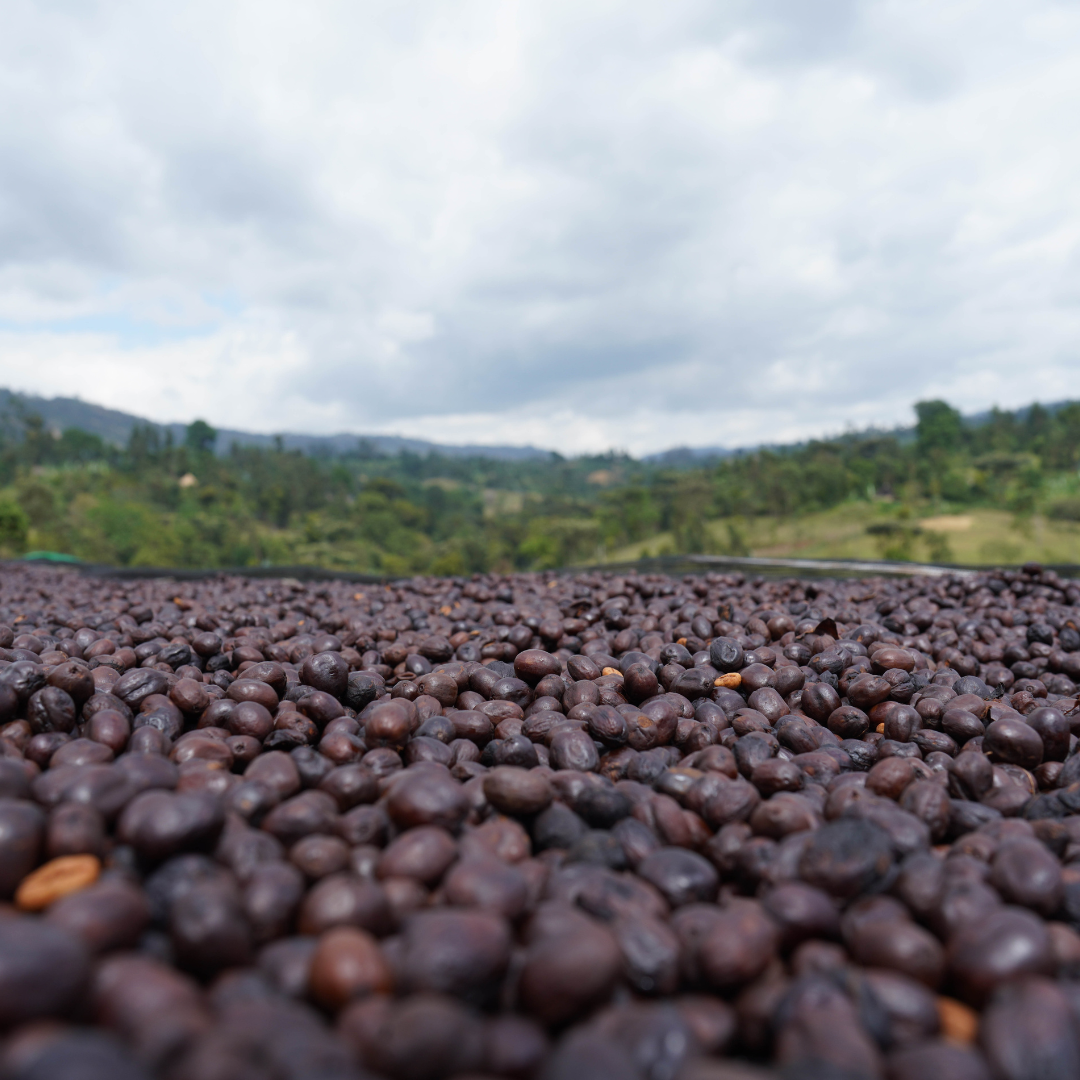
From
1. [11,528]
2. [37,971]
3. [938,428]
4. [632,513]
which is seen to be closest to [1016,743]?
[37,971]

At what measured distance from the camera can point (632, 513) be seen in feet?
164

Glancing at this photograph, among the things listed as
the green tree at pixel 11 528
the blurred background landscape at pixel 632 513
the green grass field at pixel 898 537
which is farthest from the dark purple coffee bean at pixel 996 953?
the green tree at pixel 11 528

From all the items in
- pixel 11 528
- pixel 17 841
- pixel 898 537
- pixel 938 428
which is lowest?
pixel 17 841

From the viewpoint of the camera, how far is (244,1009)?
1505 millimetres

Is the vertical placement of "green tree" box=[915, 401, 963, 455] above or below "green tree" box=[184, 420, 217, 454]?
below

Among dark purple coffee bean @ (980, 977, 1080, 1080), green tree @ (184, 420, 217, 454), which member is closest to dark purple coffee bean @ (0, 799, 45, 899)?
dark purple coffee bean @ (980, 977, 1080, 1080)

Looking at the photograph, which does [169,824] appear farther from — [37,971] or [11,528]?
[11,528]

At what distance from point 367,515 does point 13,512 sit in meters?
32.1

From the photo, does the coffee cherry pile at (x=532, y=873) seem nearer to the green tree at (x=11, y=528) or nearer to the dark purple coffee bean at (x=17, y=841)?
the dark purple coffee bean at (x=17, y=841)

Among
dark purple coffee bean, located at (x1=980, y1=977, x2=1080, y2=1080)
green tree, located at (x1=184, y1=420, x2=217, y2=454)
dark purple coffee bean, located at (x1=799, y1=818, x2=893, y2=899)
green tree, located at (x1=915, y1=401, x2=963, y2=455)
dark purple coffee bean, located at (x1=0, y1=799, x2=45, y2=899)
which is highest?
green tree, located at (x1=184, y1=420, x2=217, y2=454)

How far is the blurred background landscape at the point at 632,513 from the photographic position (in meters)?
34.4

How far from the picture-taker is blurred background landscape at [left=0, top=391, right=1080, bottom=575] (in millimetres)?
34406

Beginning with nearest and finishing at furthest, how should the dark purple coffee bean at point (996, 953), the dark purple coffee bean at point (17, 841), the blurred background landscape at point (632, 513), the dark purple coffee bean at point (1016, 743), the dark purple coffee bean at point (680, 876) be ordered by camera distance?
the dark purple coffee bean at point (996, 953) < the dark purple coffee bean at point (17, 841) < the dark purple coffee bean at point (680, 876) < the dark purple coffee bean at point (1016, 743) < the blurred background landscape at point (632, 513)

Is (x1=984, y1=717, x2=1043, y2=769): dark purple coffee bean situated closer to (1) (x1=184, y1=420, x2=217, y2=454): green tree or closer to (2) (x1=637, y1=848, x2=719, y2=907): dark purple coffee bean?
(2) (x1=637, y1=848, x2=719, y2=907): dark purple coffee bean
